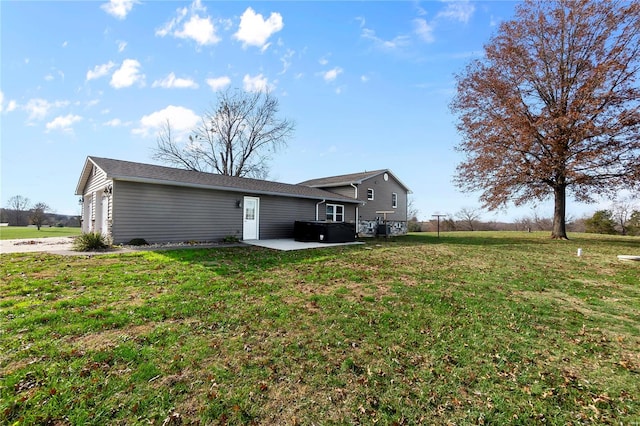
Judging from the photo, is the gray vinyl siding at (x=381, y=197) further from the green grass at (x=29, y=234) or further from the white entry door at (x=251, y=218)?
the green grass at (x=29, y=234)

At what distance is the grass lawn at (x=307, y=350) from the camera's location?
7.48ft

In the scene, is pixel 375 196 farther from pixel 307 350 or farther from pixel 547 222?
pixel 547 222

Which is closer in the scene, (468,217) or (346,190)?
(346,190)

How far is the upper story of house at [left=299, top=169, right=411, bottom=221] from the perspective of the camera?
19.7m

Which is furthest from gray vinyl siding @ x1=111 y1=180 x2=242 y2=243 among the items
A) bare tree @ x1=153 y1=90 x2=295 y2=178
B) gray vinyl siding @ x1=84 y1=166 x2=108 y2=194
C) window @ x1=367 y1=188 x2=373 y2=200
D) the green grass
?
bare tree @ x1=153 y1=90 x2=295 y2=178

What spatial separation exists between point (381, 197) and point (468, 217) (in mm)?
17876

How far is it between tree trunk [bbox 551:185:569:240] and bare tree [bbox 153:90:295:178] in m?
20.8

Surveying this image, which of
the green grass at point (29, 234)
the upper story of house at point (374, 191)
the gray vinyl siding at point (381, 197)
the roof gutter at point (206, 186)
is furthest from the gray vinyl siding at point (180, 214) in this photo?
the green grass at point (29, 234)

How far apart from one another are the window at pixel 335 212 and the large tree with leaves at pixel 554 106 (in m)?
7.56

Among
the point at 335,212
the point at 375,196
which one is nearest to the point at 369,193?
the point at 375,196

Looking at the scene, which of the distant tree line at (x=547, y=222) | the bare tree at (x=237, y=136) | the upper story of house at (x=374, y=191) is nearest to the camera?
the upper story of house at (x=374, y=191)

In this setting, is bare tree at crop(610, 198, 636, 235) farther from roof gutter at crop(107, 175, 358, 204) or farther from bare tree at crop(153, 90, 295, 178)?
bare tree at crop(153, 90, 295, 178)

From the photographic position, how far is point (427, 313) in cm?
438

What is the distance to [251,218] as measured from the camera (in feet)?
43.9
